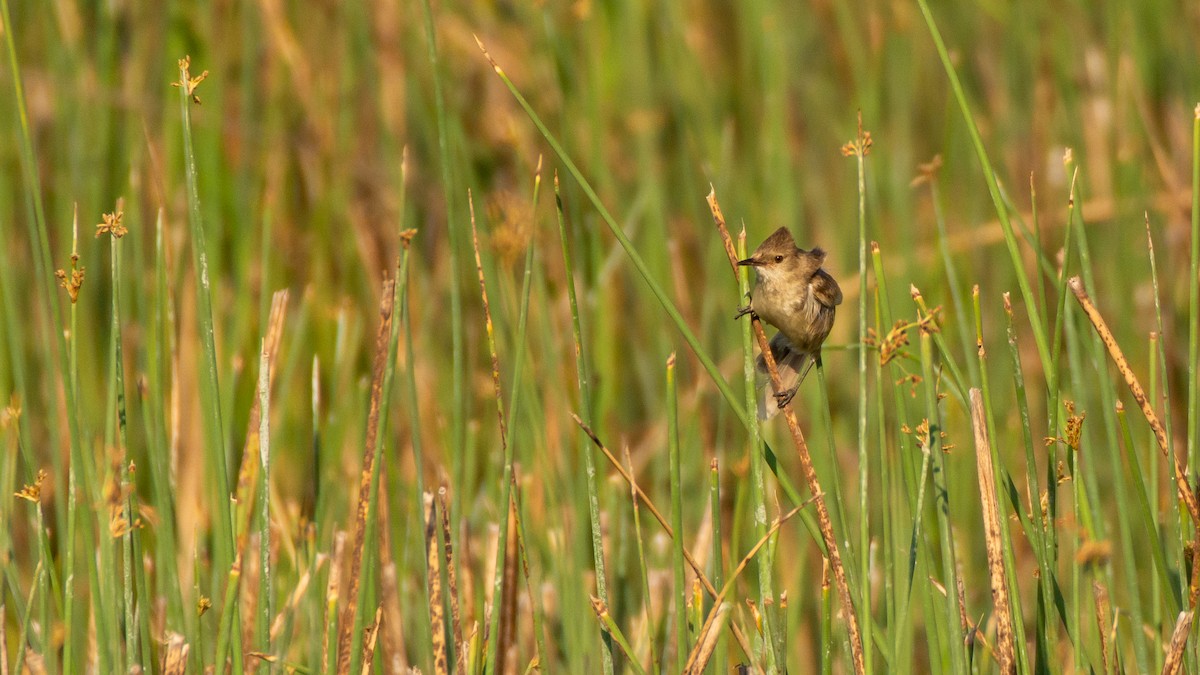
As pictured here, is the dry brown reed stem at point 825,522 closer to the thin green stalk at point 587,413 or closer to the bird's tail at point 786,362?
the thin green stalk at point 587,413

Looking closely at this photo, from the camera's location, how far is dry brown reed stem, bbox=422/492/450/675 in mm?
2100

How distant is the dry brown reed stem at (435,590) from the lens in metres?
2.10

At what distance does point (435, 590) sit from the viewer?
7.50ft

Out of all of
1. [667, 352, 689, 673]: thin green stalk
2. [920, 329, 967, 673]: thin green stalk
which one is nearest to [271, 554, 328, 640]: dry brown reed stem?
[667, 352, 689, 673]: thin green stalk

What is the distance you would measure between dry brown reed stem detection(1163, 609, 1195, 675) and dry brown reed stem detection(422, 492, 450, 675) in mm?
1101

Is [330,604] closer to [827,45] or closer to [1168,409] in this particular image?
[1168,409]

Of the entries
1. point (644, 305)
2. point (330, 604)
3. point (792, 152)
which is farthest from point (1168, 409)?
point (792, 152)

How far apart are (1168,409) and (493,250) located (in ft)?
6.27

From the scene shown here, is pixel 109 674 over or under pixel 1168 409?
under

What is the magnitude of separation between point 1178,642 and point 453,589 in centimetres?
112

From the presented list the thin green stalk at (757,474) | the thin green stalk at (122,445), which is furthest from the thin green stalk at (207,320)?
the thin green stalk at (757,474)

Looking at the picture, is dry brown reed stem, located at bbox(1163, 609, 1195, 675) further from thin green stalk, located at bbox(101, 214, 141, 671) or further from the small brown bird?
thin green stalk, located at bbox(101, 214, 141, 671)

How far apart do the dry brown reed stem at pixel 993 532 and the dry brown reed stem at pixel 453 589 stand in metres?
0.83

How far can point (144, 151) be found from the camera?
3.81 metres
